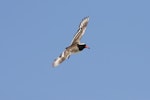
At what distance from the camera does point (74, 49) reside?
143 feet

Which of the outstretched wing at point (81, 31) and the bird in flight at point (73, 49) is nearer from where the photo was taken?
the bird in flight at point (73, 49)

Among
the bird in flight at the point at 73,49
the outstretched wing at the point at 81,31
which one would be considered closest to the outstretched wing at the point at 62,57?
the bird in flight at the point at 73,49

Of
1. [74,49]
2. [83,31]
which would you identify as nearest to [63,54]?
[74,49]

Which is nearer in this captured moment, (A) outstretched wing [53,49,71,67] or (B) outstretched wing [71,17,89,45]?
(A) outstretched wing [53,49,71,67]

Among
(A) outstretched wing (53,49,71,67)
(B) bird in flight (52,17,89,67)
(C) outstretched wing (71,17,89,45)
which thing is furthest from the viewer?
(C) outstretched wing (71,17,89,45)

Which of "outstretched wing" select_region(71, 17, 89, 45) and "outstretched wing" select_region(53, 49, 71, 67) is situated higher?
"outstretched wing" select_region(71, 17, 89, 45)

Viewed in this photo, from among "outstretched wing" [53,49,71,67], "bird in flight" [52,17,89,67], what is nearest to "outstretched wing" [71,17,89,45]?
"bird in flight" [52,17,89,67]

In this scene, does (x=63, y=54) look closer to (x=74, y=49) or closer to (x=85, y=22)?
(x=74, y=49)

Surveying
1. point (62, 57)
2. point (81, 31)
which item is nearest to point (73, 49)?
point (62, 57)

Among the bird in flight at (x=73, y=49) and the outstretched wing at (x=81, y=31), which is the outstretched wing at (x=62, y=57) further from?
the outstretched wing at (x=81, y=31)

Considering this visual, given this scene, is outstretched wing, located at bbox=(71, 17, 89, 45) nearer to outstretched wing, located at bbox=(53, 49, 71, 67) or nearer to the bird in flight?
the bird in flight

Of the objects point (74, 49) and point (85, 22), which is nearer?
point (74, 49)

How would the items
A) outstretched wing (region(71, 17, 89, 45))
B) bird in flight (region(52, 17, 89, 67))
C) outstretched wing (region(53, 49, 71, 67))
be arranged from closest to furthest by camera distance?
1. outstretched wing (region(53, 49, 71, 67))
2. bird in flight (region(52, 17, 89, 67))
3. outstretched wing (region(71, 17, 89, 45))

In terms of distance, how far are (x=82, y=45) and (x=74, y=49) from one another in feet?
3.76
